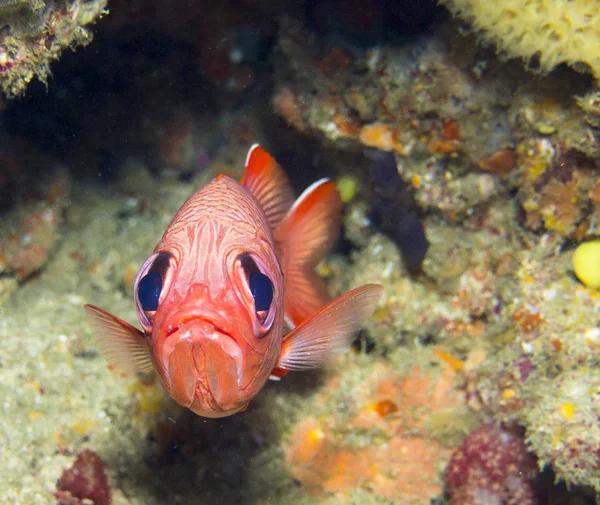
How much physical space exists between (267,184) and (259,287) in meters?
1.40

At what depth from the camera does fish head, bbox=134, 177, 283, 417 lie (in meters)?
2.15

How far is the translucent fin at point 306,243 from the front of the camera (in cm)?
353

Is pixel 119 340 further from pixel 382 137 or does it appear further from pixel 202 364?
pixel 382 137

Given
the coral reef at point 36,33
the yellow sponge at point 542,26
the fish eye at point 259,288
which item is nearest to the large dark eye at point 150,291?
the fish eye at point 259,288

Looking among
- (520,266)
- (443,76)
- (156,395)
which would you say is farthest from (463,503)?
(443,76)

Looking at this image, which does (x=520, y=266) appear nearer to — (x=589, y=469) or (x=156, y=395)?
(x=589, y=469)

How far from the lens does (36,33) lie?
3.03 m

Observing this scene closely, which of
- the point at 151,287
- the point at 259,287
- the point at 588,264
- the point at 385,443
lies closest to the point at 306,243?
the point at 259,287

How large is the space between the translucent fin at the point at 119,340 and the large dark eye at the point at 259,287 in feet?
2.56

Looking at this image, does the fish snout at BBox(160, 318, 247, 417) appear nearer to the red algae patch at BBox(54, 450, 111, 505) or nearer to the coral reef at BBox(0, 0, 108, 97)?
the red algae patch at BBox(54, 450, 111, 505)

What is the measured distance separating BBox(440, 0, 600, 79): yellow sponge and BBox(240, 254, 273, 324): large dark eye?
2.60m

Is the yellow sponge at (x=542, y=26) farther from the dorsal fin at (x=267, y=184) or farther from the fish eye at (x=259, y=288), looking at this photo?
the fish eye at (x=259, y=288)

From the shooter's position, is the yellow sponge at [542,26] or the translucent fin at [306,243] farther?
the translucent fin at [306,243]

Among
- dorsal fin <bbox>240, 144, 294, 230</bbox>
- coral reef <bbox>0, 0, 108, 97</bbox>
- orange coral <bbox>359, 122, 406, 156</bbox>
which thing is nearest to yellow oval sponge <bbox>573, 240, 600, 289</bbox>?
orange coral <bbox>359, 122, 406, 156</bbox>
